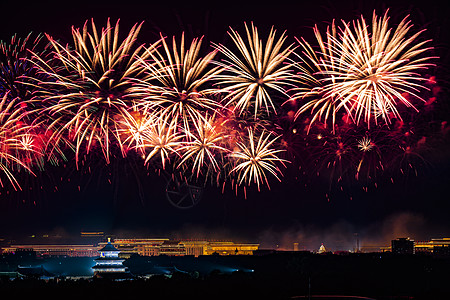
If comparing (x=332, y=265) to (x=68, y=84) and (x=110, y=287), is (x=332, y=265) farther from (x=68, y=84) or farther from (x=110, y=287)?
(x=68, y=84)

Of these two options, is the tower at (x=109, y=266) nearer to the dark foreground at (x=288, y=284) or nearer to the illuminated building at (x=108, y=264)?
the illuminated building at (x=108, y=264)

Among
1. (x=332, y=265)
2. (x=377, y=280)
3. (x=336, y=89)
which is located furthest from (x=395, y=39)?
(x=332, y=265)

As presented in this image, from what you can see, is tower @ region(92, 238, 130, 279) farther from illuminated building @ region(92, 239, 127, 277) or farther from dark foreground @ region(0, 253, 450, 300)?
dark foreground @ region(0, 253, 450, 300)

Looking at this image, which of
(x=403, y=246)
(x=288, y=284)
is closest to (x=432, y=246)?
(x=403, y=246)

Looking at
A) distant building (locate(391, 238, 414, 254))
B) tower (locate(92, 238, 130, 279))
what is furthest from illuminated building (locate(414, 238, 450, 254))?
tower (locate(92, 238, 130, 279))

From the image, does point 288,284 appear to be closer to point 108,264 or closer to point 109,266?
point 109,266

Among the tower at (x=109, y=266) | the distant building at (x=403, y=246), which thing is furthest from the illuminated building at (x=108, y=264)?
the distant building at (x=403, y=246)
